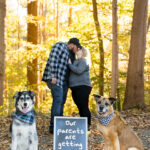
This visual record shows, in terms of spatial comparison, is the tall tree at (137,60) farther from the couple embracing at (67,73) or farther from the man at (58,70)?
the man at (58,70)

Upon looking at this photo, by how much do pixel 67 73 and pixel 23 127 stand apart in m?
2.09

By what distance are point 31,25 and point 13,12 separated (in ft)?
19.5

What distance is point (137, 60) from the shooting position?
10.4m

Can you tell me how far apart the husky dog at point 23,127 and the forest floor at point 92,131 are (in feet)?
5.25

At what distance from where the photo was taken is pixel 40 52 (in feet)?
47.7

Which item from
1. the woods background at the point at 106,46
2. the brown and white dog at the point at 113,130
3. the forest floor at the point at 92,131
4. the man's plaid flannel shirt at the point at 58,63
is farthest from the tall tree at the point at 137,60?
the brown and white dog at the point at 113,130

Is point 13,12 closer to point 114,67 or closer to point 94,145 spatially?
point 114,67

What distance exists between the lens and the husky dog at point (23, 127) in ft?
14.6

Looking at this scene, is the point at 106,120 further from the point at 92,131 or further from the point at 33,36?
the point at 33,36

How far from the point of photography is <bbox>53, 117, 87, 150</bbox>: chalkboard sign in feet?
16.1

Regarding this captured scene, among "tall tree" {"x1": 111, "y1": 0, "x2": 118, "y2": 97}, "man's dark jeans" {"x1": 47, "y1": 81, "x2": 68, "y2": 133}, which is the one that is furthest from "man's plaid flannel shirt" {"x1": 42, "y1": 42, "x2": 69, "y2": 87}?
"tall tree" {"x1": 111, "y1": 0, "x2": 118, "y2": 97}

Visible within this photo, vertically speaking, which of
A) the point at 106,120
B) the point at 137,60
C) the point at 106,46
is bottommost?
the point at 106,120

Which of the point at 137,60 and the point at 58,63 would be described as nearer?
the point at 58,63

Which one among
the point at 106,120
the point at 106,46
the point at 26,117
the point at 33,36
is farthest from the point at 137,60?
the point at 33,36
